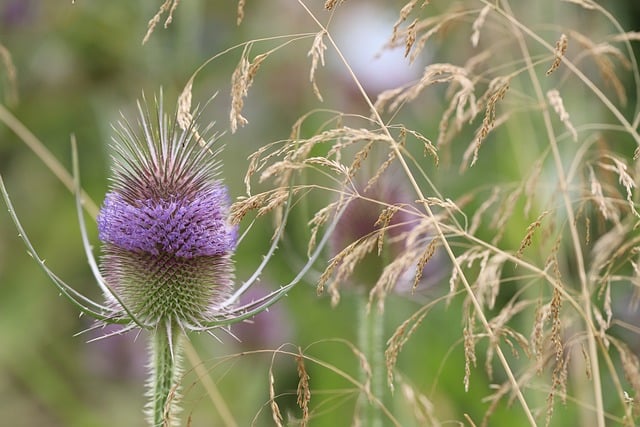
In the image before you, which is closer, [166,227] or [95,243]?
[166,227]

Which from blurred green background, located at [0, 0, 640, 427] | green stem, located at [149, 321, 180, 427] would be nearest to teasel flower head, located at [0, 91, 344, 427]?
green stem, located at [149, 321, 180, 427]

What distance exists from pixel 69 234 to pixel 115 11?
78 centimetres

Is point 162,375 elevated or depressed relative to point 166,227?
depressed

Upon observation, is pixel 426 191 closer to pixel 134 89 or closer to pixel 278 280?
pixel 278 280

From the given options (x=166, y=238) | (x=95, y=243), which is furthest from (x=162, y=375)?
(x=95, y=243)

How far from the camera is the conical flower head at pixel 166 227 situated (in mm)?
1211

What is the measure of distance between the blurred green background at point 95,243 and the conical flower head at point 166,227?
1095 millimetres

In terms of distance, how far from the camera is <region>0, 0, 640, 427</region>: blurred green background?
254cm

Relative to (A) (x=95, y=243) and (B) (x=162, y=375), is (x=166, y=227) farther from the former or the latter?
(A) (x=95, y=243)

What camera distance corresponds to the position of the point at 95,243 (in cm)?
305

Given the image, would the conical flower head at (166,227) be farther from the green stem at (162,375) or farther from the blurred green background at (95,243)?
the blurred green background at (95,243)

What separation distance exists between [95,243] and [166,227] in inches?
75.7

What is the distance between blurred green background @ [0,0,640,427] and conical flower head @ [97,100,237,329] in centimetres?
110

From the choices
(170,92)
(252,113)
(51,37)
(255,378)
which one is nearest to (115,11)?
(51,37)
